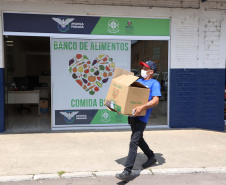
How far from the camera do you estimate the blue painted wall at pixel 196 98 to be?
746 centimetres

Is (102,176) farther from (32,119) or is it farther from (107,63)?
(32,119)

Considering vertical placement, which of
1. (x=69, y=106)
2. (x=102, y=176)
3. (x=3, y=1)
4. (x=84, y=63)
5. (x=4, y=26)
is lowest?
(x=102, y=176)

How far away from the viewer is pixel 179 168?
448cm

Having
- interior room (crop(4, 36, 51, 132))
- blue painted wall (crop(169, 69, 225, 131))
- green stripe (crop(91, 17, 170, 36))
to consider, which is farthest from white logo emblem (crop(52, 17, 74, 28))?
blue painted wall (crop(169, 69, 225, 131))

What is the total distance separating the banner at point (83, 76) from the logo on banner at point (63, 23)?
286mm

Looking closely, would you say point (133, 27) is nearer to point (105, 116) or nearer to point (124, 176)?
point (105, 116)

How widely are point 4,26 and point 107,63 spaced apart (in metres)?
2.80

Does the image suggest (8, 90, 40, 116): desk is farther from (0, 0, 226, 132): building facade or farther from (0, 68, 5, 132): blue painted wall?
(0, 0, 226, 132): building facade

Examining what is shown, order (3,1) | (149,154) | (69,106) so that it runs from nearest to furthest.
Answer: (149,154), (3,1), (69,106)

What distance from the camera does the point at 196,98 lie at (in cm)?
752

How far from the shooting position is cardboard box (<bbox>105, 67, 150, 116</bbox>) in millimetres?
3904

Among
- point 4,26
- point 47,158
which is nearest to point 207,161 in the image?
point 47,158

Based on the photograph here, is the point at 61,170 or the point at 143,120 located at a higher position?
the point at 143,120

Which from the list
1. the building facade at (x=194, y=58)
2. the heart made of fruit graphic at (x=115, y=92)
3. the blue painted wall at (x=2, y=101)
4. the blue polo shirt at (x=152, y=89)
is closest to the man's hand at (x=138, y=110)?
the blue polo shirt at (x=152, y=89)
